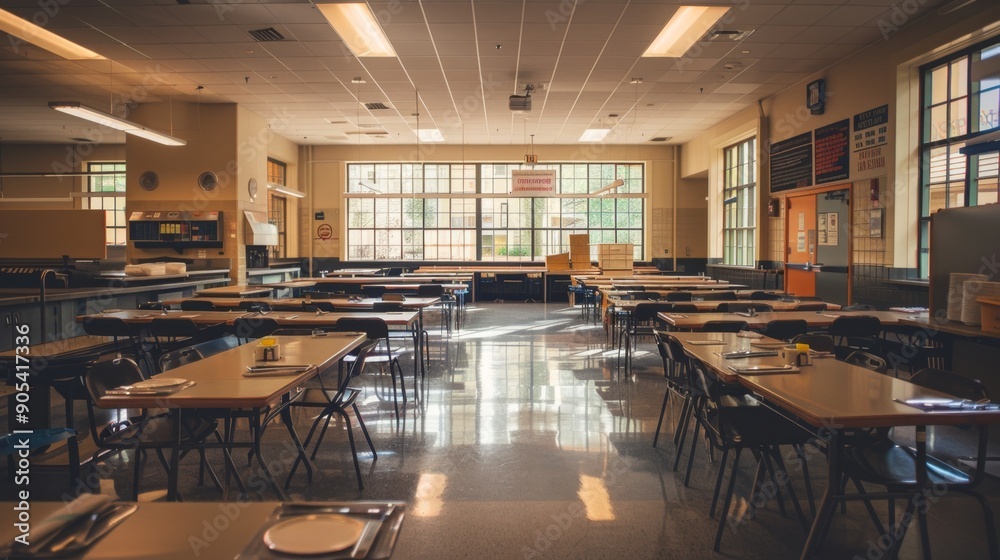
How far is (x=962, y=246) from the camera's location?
456 centimetres

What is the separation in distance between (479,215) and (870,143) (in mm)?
9446

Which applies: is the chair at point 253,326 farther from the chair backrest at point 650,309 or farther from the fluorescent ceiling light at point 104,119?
the fluorescent ceiling light at point 104,119

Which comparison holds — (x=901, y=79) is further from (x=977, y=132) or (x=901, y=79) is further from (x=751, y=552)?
(x=751, y=552)

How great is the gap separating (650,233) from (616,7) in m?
9.19

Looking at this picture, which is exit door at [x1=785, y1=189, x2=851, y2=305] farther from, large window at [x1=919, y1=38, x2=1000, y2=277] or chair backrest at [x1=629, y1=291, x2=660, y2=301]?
chair backrest at [x1=629, y1=291, x2=660, y2=301]

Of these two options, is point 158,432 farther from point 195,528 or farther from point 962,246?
point 962,246

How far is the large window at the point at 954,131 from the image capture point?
5.94m

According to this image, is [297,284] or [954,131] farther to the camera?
[297,284]

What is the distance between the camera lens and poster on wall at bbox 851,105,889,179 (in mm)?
7246

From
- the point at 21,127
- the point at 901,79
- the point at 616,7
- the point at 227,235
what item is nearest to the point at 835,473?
the point at 616,7

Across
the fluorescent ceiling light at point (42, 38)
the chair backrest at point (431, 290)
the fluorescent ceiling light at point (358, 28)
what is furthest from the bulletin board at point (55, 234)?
the chair backrest at point (431, 290)

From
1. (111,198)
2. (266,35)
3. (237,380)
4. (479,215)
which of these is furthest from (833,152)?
(111,198)

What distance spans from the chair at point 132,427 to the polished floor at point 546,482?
0.41 meters

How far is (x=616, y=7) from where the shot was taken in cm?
641
